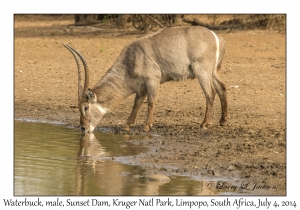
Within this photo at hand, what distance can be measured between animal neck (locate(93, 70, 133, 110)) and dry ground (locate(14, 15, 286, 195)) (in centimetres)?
47

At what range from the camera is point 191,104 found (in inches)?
439

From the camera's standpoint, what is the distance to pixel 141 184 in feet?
22.1

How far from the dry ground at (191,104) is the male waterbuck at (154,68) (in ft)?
1.71

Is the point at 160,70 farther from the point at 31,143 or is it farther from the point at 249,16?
the point at 249,16

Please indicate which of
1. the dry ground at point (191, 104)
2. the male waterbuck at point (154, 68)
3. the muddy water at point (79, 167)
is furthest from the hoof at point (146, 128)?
the muddy water at point (79, 167)

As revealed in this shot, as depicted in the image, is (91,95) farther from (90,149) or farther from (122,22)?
(122,22)

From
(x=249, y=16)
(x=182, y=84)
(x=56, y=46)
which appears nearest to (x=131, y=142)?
(x=182, y=84)

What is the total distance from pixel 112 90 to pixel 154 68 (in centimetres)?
68

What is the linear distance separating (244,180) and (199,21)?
36.2ft

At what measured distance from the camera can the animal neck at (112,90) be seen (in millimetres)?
9492

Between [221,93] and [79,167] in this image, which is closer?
[79,167]

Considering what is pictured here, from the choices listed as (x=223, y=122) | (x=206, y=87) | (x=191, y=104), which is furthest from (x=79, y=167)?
(x=191, y=104)

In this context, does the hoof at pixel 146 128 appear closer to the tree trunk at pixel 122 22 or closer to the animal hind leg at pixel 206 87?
the animal hind leg at pixel 206 87
